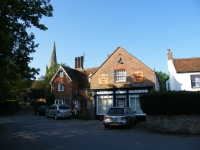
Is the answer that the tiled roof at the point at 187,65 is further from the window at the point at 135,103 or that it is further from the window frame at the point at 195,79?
the window at the point at 135,103

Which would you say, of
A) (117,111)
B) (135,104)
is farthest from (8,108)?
(117,111)

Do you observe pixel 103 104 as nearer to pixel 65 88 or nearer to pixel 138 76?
pixel 138 76

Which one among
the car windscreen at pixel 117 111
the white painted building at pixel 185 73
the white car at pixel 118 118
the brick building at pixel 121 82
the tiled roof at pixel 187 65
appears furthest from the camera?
the brick building at pixel 121 82

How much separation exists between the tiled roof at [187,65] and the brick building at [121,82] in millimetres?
3262

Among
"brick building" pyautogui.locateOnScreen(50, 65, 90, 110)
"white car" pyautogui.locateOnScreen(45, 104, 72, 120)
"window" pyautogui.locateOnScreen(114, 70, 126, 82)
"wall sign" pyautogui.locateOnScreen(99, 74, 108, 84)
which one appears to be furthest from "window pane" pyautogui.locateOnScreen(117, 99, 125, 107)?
"brick building" pyautogui.locateOnScreen(50, 65, 90, 110)

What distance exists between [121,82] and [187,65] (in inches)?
Answer: 353

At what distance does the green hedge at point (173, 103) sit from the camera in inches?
594

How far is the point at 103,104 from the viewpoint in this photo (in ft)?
94.9

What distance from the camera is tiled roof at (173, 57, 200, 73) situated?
26.5 meters

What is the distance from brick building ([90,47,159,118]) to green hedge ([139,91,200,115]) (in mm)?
9911

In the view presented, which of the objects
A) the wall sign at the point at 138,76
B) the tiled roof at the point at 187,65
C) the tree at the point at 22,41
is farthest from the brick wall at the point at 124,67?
the tree at the point at 22,41

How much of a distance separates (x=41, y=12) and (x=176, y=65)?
20.8 m

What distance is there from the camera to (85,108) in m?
32.2

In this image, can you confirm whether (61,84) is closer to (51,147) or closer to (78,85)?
(78,85)
